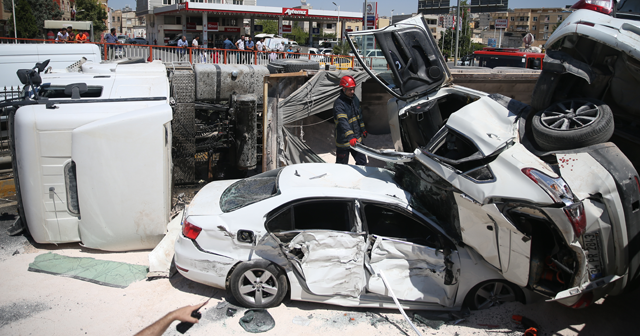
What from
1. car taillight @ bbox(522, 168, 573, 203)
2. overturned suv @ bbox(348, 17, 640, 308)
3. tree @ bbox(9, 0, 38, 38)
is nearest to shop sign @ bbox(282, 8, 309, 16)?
tree @ bbox(9, 0, 38, 38)

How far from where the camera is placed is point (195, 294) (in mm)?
4738

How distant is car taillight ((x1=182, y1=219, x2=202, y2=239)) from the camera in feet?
14.4

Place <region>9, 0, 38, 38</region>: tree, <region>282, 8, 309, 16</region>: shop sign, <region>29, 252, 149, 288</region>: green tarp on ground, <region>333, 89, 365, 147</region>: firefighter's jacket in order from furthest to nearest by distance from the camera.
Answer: <region>282, 8, 309, 16</region>: shop sign
<region>9, 0, 38, 38</region>: tree
<region>333, 89, 365, 147</region>: firefighter's jacket
<region>29, 252, 149, 288</region>: green tarp on ground

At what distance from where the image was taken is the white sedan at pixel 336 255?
425 cm

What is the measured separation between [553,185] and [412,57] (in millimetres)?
2651

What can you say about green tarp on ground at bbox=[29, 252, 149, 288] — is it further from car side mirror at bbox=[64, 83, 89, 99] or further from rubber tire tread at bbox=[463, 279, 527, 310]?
rubber tire tread at bbox=[463, 279, 527, 310]

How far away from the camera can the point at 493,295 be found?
4379 millimetres

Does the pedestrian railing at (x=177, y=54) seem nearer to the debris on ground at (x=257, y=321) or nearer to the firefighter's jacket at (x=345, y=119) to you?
the firefighter's jacket at (x=345, y=119)

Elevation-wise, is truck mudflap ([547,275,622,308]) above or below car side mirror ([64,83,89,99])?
below

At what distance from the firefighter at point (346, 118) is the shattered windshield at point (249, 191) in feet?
5.84

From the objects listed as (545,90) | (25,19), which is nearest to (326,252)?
(545,90)

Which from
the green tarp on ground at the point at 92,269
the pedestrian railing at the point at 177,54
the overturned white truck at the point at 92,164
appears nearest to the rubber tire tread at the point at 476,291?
the green tarp on ground at the point at 92,269

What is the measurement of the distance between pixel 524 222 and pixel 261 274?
250cm

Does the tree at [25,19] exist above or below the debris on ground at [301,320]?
above
